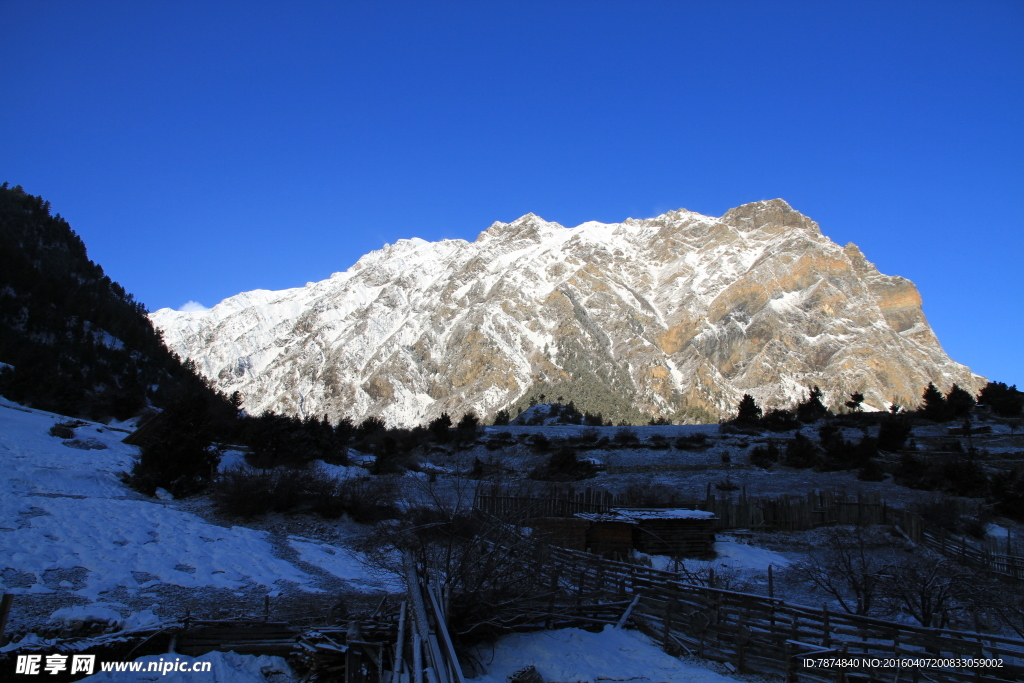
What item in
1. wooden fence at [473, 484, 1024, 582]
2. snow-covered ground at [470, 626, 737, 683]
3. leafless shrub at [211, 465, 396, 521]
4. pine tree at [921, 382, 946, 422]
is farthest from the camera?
pine tree at [921, 382, 946, 422]

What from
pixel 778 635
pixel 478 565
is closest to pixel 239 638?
pixel 478 565

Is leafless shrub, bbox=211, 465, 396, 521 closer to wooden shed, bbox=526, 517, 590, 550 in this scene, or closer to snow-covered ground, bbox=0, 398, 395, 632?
snow-covered ground, bbox=0, 398, 395, 632

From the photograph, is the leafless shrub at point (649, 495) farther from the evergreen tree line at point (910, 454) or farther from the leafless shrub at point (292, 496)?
the leafless shrub at point (292, 496)

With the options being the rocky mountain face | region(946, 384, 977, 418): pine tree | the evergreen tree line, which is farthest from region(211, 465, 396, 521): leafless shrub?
the rocky mountain face

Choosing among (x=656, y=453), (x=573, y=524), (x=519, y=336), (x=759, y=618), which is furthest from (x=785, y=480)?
(x=519, y=336)

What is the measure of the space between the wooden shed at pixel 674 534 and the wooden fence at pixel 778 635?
481 cm

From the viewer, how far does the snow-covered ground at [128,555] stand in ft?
26.5

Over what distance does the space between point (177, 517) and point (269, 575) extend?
10.9 feet

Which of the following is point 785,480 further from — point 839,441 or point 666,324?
point 666,324

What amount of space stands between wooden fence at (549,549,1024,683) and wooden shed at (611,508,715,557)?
481cm

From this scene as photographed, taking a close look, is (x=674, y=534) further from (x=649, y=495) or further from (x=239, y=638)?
(x=239, y=638)

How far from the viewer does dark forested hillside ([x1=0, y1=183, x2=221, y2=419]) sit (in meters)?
26.9

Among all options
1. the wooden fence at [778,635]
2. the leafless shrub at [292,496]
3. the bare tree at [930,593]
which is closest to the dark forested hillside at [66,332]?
the leafless shrub at [292,496]

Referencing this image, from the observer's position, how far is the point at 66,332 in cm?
3853
